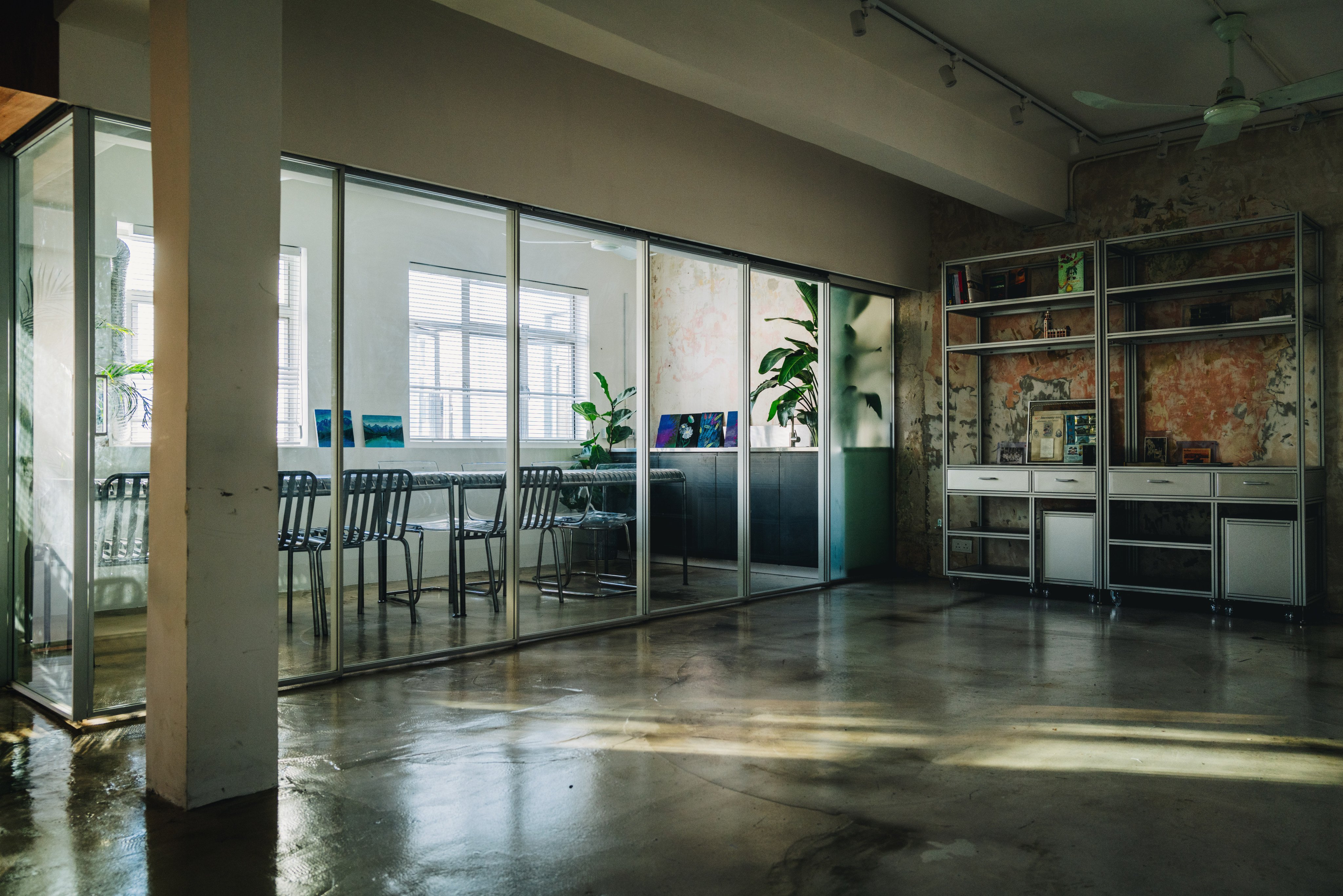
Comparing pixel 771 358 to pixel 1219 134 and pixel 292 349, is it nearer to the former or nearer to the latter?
pixel 1219 134

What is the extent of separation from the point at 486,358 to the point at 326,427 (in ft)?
3.07

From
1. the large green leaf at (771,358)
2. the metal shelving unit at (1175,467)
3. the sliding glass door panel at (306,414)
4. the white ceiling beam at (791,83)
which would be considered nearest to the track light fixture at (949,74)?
the white ceiling beam at (791,83)

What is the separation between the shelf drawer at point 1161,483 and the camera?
573 cm

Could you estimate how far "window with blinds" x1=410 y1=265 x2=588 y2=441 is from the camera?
14.8 ft

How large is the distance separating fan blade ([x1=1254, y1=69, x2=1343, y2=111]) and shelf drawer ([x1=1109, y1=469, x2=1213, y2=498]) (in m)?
2.31

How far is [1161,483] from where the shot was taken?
5.91 metres

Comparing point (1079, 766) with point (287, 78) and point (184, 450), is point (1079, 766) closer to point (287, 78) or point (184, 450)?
point (184, 450)

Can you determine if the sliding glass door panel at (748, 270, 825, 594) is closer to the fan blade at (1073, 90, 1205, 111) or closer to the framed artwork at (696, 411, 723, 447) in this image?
the framed artwork at (696, 411, 723, 447)

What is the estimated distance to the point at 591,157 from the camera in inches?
200

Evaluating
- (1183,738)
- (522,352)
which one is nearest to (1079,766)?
(1183,738)

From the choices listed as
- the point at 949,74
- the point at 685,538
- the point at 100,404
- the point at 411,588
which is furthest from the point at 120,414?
the point at 949,74

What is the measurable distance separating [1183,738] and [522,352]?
3.54 metres

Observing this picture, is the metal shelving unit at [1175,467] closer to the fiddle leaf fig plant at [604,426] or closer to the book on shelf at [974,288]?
the book on shelf at [974,288]

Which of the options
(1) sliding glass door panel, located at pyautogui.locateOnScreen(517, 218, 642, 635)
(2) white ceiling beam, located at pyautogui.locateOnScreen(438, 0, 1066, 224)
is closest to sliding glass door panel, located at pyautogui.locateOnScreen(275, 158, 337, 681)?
(1) sliding glass door panel, located at pyautogui.locateOnScreen(517, 218, 642, 635)
